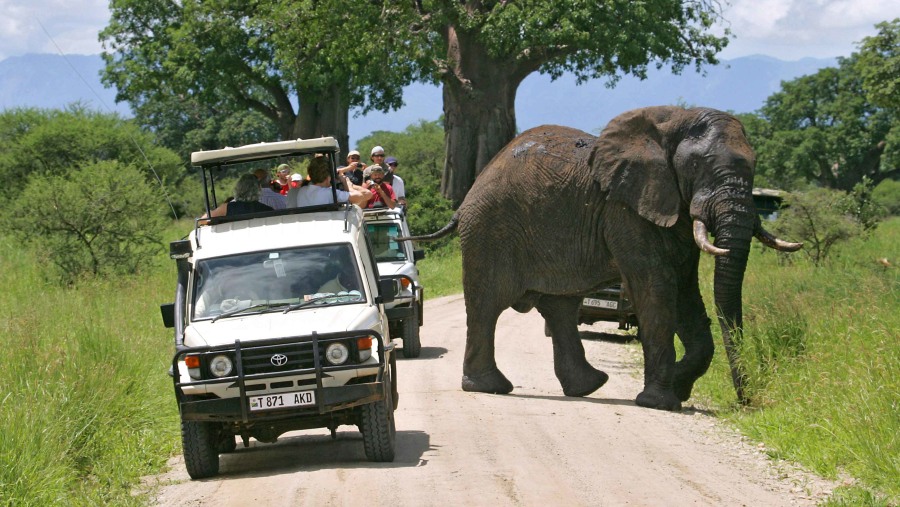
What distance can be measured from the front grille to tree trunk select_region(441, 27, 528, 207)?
90.1ft

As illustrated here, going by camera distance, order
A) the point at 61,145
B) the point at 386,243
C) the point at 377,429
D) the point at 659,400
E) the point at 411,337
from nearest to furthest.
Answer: the point at 377,429 < the point at 659,400 < the point at 411,337 < the point at 386,243 < the point at 61,145

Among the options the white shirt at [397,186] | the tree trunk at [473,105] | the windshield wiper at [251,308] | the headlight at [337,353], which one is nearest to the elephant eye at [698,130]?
the windshield wiper at [251,308]

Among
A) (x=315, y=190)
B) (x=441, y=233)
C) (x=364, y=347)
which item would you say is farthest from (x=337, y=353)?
(x=441, y=233)

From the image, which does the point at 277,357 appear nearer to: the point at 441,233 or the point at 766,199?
the point at 441,233

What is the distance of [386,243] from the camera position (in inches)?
681

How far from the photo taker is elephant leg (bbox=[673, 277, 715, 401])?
13273mm

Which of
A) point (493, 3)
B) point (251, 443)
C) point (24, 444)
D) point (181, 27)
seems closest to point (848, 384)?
point (251, 443)

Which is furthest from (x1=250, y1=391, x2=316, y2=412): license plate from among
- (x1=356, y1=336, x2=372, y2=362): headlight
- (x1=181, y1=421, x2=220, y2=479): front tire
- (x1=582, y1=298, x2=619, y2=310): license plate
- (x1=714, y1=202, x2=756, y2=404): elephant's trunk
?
(x1=582, y1=298, x2=619, y2=310): license plate

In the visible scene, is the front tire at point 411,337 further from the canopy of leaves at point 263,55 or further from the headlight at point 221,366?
the canopy of leaves at point 263,55

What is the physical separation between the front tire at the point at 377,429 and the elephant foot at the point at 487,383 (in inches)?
183

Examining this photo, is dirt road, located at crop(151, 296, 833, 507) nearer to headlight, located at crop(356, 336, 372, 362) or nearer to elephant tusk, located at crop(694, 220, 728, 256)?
headlight, located at crop(356, 336, 372, 362)

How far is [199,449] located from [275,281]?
4.77 feet

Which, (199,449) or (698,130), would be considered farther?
(698,130)

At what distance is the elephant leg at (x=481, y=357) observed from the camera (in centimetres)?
1424
